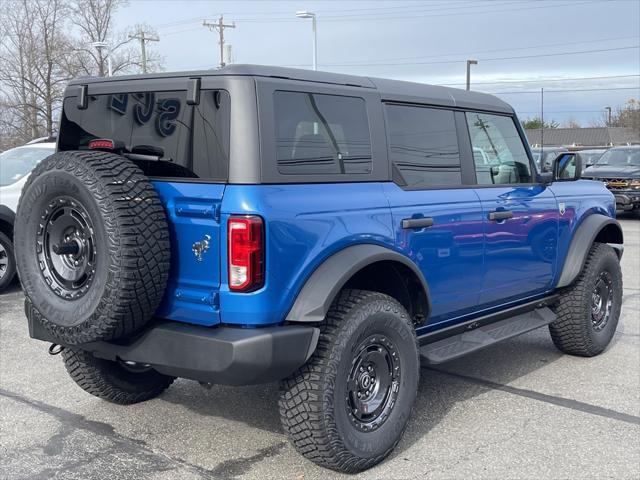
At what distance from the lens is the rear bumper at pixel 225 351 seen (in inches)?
127

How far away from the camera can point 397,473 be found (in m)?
3.71

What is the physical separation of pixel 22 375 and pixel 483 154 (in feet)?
12.2

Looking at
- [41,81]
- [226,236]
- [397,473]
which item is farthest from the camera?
[41,81]

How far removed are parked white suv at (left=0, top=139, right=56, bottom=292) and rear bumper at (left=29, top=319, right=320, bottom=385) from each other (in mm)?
5062

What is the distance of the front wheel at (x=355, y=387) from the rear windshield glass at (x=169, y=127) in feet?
3.21

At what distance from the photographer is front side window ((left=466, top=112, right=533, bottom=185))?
4906 mm

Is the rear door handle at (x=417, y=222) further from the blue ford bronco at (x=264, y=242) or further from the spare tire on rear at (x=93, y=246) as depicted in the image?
the spare tire on rear at (x=93, y=246)

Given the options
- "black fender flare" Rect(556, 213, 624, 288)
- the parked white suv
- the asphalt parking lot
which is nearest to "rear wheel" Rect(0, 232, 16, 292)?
the parked white suv

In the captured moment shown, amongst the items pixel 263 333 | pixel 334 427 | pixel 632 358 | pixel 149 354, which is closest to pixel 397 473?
pixel 334 427

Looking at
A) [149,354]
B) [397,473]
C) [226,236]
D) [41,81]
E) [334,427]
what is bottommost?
[397,473]

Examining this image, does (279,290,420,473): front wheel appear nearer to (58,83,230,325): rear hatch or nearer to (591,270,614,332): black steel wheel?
(58,83,230,325): rear hatch

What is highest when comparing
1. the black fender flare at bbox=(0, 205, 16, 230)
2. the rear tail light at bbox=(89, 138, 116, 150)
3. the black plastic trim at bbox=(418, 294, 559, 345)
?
the rear tail light at bbox=(89, 138, 116, 150)

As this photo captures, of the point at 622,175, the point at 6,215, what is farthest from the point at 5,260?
the point at 622,175

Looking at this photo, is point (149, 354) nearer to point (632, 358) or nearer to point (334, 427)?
point (334, 427)
